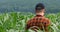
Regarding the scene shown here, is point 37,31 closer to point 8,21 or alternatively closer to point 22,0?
point 8,21

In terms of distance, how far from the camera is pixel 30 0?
80.5 feet

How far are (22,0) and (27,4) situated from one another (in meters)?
1.29

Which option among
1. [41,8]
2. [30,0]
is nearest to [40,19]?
[41,8]

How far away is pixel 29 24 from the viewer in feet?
12.4

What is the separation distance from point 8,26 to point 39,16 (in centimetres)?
45

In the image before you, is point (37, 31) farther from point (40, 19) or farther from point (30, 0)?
point (30, 0)

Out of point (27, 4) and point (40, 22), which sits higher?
point (40, 22)

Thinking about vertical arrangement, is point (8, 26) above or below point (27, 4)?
above

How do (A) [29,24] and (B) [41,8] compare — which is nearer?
(A) [29,24]

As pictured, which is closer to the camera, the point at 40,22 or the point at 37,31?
the point at 37,31

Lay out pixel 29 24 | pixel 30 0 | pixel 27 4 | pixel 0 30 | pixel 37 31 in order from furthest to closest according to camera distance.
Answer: pixel 30 0 → pixel 27 4 → pixel 29 24 → pixel 0 30 → pixel 37 31

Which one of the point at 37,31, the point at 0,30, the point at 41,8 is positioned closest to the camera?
the point at 37,31

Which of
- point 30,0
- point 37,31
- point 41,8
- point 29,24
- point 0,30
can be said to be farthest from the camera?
point 30,0

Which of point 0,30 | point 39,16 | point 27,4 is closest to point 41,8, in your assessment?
point 39,16
